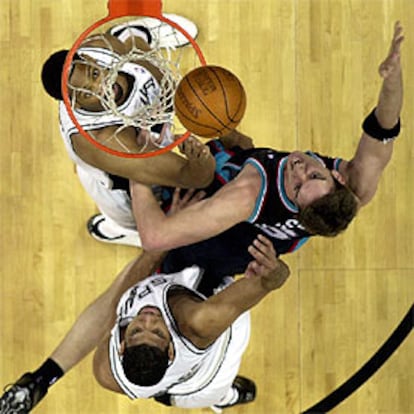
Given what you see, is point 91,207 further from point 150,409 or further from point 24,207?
point 150,409

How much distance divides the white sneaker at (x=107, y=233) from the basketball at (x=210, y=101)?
3.11 ft

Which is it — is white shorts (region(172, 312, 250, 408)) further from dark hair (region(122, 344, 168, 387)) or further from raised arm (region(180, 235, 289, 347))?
dark hair (region(122, 344, 168, 387))

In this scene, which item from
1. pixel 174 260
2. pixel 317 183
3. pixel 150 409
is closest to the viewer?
pixel 317 183

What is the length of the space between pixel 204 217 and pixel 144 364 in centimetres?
44

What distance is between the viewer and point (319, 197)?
194 cm

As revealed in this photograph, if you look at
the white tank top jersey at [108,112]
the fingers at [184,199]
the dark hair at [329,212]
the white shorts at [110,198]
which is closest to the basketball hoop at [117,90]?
the white tank top jersey at [108,112]

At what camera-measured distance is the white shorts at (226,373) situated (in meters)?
2.38

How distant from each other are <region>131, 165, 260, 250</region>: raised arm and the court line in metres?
1.27

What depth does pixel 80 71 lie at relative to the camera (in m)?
2.14

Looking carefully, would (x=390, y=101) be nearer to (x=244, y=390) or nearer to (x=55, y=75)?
(x=55, y=75)

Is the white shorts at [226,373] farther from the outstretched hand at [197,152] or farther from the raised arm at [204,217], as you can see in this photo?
the outstretched hand at [197,152]

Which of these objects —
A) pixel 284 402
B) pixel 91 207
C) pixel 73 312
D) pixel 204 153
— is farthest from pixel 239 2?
pixel 284 402

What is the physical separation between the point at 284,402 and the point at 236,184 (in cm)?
137

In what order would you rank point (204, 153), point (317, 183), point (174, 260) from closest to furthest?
point (317, 183) → point (204, 153) → point (174, 260)
